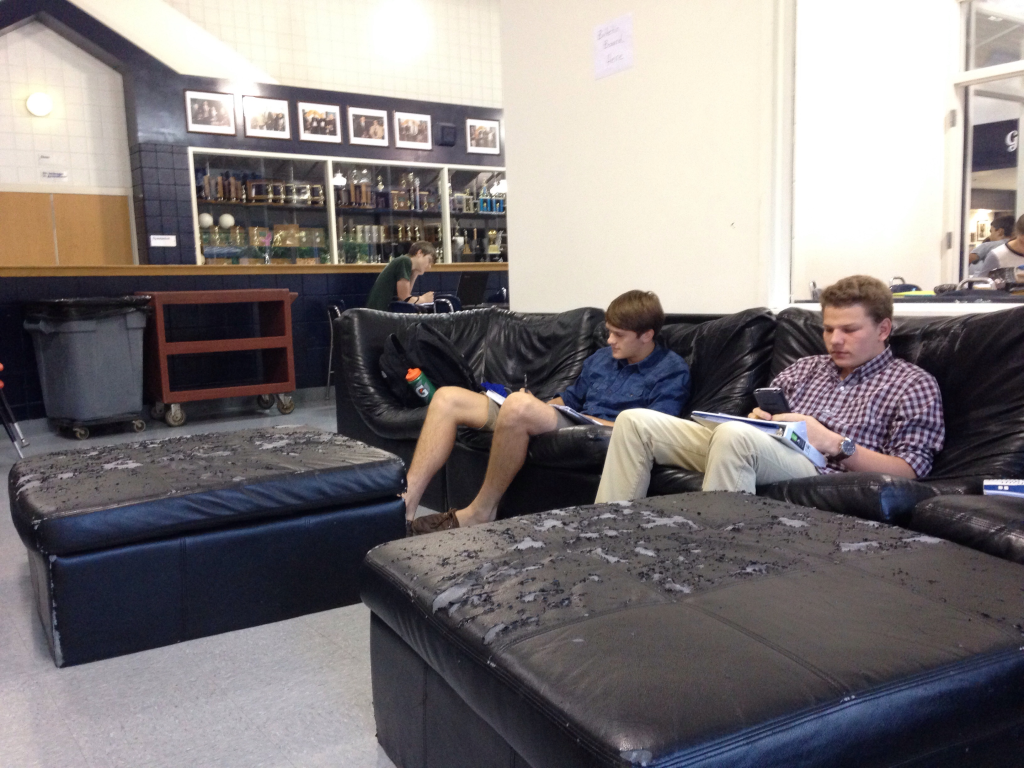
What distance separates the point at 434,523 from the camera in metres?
2.96

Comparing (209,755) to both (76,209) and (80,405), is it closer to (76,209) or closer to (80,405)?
(80,405)

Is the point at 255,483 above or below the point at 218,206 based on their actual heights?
below

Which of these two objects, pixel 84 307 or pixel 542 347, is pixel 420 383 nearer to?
pixel 542 347

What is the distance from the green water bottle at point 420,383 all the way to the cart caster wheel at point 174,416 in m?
2.89

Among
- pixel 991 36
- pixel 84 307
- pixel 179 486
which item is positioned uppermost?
pixel 991 36

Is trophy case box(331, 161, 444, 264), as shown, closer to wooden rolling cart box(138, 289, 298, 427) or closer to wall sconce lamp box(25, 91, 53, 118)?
wooden rolling cart box(138, 289, 298, 427)

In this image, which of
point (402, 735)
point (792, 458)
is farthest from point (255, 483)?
point (792, 458)

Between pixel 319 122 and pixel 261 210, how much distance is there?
3.34 ft

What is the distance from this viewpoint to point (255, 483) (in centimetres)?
228

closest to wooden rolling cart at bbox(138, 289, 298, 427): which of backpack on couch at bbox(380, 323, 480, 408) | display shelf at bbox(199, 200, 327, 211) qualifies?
display shelf at bbox(199, 200, 327, 211)

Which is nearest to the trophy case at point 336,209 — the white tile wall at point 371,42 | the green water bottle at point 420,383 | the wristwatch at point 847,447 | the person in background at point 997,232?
the white tile wall at point 371,42

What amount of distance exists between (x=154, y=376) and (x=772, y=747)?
227 inches

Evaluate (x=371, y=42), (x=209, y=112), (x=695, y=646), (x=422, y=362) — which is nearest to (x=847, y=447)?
(x=695, y=646)

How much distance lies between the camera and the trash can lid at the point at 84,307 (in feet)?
17.1
